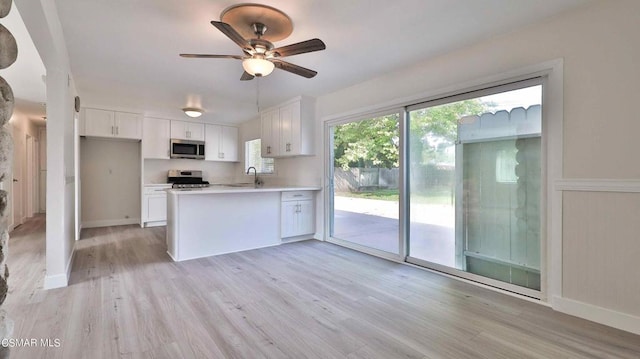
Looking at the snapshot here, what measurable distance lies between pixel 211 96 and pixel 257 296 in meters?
3.30

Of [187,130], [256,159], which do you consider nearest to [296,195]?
[256,159]

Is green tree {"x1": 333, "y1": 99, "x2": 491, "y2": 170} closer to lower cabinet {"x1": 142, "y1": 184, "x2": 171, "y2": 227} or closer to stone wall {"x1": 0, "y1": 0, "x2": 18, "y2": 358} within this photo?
stone wall {"x1": 0, "y1": 0, "x2": 18, "y2": 358}

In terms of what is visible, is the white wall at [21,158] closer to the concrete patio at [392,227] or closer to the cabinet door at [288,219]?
the cabinet door at [288,219]

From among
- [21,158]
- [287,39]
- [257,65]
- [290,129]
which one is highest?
[287,39]

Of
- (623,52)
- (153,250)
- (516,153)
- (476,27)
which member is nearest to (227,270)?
(153,250)

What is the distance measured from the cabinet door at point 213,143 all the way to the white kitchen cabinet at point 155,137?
2.63 ft

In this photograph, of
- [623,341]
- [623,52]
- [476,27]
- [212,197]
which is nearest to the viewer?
[623,341]

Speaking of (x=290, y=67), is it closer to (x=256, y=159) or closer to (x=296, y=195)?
(x=296, y=195)

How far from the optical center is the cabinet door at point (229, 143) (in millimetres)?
6996

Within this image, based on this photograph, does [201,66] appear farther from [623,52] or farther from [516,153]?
[623,52]

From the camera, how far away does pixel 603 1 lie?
2107 mm

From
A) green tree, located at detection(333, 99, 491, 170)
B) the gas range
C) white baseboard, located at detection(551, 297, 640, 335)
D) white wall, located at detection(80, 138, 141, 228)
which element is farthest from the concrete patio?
white wall, located at detection(80, 138, 141, 228)

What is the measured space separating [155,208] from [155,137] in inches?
57.5

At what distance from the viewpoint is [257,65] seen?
2.36 metres
